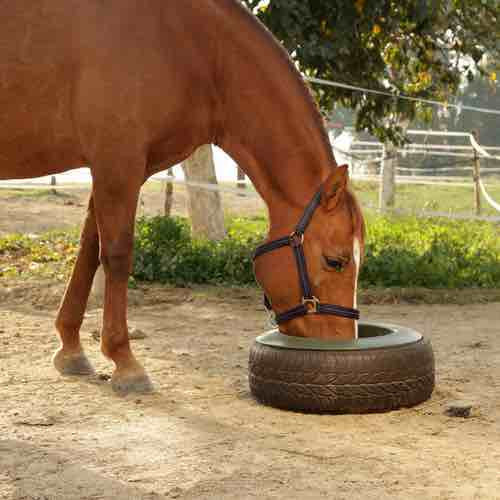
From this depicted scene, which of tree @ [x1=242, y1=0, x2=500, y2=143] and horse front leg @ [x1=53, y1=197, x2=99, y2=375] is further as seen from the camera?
tree @ [x1=242, y1=0, x2=500, y2=143]

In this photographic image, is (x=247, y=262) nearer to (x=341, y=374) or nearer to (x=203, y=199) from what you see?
(x=203, y=199)

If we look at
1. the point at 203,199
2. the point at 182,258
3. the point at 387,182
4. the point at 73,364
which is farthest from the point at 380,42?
the point at 387,182

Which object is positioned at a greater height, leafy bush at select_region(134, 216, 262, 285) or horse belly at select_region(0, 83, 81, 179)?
horse belly at select_region(0, 83, 81, 179)

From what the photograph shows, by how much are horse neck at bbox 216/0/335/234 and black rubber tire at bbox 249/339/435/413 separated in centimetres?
61

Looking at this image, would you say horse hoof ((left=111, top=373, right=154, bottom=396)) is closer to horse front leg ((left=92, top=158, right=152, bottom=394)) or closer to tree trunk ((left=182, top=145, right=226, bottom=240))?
horse front leg ((left=92, top=158, right=152, bottom=394))

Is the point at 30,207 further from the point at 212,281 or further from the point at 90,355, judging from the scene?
the point at 90,355

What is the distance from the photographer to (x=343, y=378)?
333cm

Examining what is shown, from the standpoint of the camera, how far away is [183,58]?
364 centimetres

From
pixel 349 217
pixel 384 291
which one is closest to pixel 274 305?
pixel 349 217

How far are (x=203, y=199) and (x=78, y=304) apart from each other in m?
4.28

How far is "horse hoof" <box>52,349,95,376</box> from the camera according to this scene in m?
4.07

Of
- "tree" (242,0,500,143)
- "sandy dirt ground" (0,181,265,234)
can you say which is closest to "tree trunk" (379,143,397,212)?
"sandy dirt ground" (0,181,265,234)

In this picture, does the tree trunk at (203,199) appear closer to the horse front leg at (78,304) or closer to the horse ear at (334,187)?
the horse front leg at (78,304)

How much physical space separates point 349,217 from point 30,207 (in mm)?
10154
